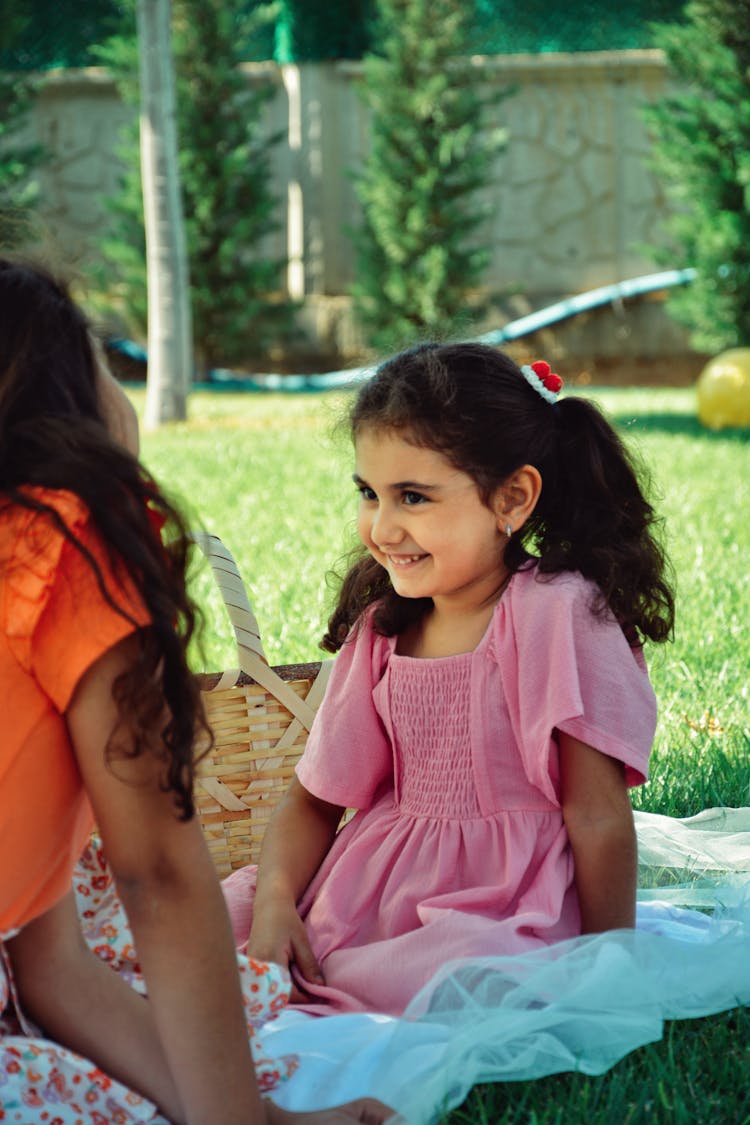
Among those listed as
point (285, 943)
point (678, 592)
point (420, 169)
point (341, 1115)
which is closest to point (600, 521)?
point (285, 943)

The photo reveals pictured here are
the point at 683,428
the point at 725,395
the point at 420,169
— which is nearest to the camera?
the point at 725,395

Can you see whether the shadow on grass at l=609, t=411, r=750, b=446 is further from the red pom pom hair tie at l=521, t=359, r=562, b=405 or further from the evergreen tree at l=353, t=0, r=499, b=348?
the red pom pom hair tie at l=521, t=359, r=562, b=405

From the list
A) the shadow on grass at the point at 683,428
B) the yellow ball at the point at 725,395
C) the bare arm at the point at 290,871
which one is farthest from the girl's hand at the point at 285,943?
the yellow ball at the point at 725,395

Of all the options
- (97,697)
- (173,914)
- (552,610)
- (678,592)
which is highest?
(97,697)

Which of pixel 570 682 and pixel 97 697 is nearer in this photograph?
pixel 97 697

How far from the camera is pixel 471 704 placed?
2062 millimetres

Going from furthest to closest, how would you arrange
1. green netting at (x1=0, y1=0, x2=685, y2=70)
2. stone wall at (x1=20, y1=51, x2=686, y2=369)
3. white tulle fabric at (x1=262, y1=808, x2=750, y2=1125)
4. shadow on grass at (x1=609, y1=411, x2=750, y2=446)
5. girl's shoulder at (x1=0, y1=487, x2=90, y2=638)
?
1. green netting at (x1=0, y1=0, x2=685, y2=70)
2. stone wall at (x1=20, y1=51, x2=686, y2=369)
3. shadow on grass at (x1=609, y1=411, x2=750, y2=446)
4. white tulle fabric at (x1=262, y1=808, x2=750, y2=1125)
5. girl's shoulder at (x1=0, y1=487, x2=90, y2=638)

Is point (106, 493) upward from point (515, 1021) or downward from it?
upward

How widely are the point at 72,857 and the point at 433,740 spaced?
29.6 inches

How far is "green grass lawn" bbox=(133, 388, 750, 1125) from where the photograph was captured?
1.67 m

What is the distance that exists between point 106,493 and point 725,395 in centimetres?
800

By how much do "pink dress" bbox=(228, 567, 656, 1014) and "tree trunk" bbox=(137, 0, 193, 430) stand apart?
23.7 feet

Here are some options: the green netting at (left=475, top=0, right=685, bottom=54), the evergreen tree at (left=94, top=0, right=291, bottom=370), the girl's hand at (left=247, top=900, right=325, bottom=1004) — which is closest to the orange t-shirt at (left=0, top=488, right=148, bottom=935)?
the girl's hand at (left=247, top=900, right=325, bottom=1004)

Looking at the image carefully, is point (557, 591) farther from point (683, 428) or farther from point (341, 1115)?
point (683, 428)
